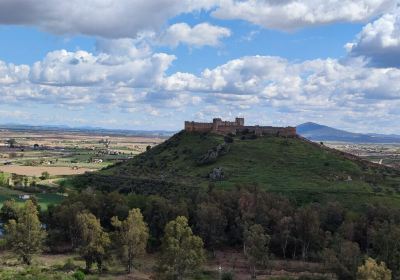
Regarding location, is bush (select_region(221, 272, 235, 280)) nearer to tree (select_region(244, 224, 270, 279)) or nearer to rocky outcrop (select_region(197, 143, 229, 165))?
tree (select_region(244, 224, 270, 279))

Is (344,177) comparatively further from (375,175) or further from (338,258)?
(338,258)

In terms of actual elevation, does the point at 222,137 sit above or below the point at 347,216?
above

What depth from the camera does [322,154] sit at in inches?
6806

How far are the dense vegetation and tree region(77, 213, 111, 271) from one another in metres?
0.16

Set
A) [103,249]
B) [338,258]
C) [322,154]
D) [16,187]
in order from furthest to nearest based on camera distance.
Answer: [16,187] → [322,154] → [103,249] → [338,258]

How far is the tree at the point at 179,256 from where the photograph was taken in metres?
76.1

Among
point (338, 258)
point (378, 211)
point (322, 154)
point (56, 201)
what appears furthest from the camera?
point (322, 154)

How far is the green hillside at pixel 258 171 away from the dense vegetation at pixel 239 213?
14.7 inches

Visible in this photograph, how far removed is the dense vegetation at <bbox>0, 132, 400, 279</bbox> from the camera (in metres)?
79.5

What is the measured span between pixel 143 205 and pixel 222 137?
7743 centimetres

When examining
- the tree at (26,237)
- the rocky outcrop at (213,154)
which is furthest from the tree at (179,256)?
the rocky outcrop at (213,154)

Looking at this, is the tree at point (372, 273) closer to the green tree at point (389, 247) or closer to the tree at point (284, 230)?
the green tree at point (389, 247)

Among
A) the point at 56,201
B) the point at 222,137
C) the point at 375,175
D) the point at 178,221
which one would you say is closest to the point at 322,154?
the point at 375,175

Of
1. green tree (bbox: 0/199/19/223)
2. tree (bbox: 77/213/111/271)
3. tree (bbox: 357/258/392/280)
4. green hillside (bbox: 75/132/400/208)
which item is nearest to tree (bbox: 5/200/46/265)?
tree (bbox: 77/213/111/271)
